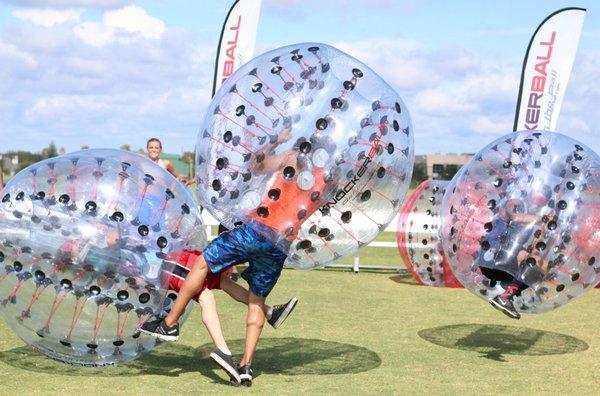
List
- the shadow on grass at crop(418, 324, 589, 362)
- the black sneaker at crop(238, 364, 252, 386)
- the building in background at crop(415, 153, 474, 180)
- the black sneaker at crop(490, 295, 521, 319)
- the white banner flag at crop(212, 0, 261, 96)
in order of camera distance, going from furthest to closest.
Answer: the building in background at crop(415, 153, 474, 180)
the white banner flag at crop(212, 0, 261, 96)
the shadow on grass at crop(418, 324, 589, 362)
the black sneaker at crop(490, 295, 521, 319)
the black sneaker at crop(238, 364, 252, 386)

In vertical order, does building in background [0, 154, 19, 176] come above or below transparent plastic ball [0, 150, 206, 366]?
below

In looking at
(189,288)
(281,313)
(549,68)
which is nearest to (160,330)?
(189,288)

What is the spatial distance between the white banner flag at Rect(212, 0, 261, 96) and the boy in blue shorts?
8456mm

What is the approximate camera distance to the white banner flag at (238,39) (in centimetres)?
1434

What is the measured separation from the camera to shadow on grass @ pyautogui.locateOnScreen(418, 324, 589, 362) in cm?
774

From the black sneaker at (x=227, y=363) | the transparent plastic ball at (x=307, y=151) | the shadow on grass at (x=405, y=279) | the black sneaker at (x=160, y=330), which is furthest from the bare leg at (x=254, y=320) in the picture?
the shadow on grass at (x=405, y=279)

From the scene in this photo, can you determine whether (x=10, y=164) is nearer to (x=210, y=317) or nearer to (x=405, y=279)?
(x=405, y=279)

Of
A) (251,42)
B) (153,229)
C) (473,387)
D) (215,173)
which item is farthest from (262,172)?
(251,42)

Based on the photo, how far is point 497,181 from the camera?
7.47 meters

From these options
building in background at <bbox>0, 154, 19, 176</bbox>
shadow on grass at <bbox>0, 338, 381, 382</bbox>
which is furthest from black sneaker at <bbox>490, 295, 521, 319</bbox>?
building in background at <bbox>0, 154, 19, 176</bbox>

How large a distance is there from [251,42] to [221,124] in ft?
27.6

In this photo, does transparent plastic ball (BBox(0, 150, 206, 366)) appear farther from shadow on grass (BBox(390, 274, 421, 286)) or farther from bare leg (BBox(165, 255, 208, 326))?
shadow on grass (BBox(390, 274, 421, 286))

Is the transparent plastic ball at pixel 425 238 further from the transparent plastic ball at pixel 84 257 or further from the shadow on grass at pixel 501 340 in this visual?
the transparent plastic ball at pixel 84 257

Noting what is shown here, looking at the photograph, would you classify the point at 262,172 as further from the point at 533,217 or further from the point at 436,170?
the point at 436,170
